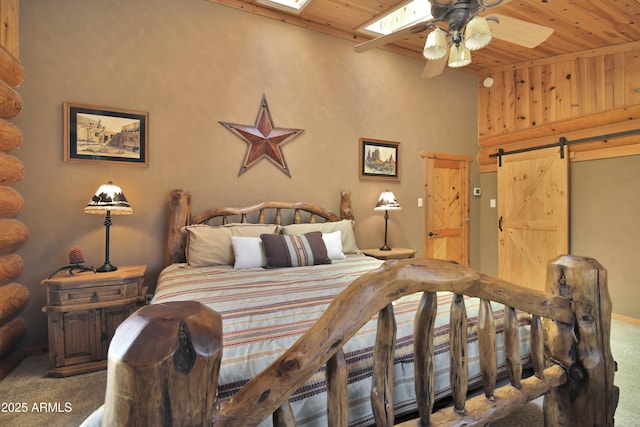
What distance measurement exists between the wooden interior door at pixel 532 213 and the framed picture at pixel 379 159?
1658 millimetres

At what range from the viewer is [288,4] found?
331 cm

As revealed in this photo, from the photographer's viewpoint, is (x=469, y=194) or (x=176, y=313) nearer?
(x=176, y=313)

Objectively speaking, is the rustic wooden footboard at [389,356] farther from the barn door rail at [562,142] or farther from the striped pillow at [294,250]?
the barn door rail at [562,142]

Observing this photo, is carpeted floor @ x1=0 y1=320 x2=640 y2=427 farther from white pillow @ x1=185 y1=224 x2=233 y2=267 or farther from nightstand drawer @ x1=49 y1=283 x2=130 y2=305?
white pillow @ x1=185 y1=224 x2=233 y2=267

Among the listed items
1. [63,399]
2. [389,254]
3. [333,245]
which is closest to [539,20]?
[389,254]

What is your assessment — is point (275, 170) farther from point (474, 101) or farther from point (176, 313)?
point (474, 101)

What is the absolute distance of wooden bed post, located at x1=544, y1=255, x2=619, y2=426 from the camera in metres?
1.25

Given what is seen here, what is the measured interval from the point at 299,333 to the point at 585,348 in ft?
3.70

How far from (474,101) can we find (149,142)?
172 inches

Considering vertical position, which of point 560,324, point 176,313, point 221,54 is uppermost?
point 221,54

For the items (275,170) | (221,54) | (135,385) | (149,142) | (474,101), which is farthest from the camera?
(474,101)

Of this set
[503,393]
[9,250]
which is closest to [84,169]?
[9,250]

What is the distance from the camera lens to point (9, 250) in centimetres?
234

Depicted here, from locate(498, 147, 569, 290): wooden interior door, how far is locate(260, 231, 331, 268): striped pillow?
3.06 m
